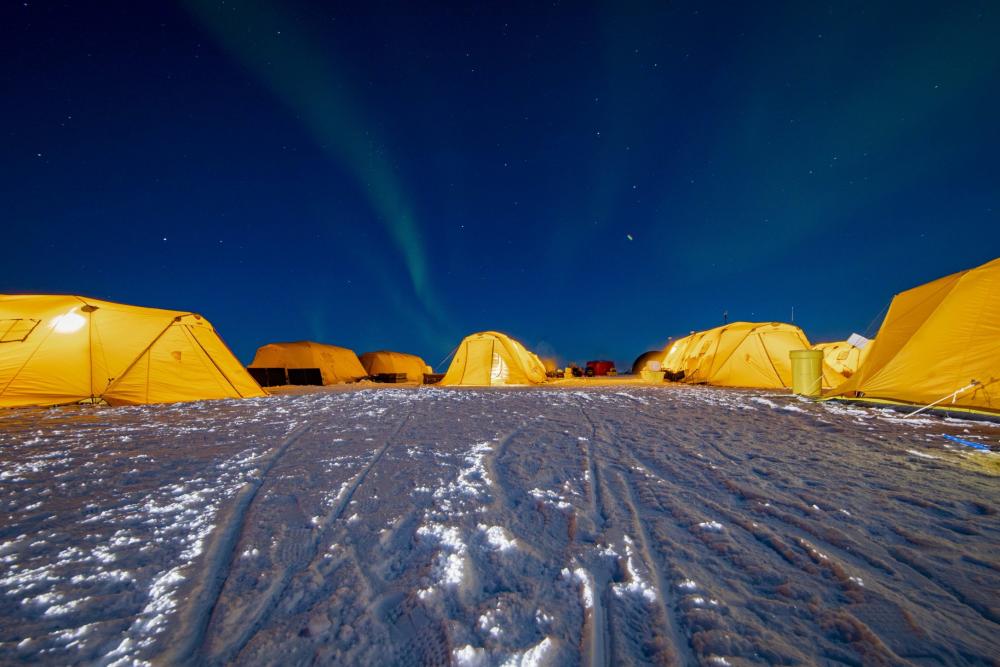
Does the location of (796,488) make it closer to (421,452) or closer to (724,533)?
(724,533)

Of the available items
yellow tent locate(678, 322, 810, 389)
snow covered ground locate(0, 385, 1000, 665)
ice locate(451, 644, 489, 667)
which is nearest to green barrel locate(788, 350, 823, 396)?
yellow tent locate(678, 322, 810, 389)

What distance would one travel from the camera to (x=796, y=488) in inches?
106

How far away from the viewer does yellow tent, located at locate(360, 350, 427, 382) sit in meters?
27.5

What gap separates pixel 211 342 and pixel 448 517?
1068 cm

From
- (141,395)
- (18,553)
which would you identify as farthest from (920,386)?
(141,395)

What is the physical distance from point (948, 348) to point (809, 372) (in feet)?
11.4

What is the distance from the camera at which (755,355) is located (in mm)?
13570

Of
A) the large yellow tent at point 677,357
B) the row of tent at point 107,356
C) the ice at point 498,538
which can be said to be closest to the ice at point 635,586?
the ice at point 498,538

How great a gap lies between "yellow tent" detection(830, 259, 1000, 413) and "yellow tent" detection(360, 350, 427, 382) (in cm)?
2420

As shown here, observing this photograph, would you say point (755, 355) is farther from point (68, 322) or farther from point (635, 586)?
point (68, 322)

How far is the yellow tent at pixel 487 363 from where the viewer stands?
15578 mm

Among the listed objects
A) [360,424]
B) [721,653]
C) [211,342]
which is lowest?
[721,653]

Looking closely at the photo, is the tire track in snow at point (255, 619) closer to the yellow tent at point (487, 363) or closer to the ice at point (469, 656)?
the ice at point (469, 656)

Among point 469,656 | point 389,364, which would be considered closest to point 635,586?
point 469,656
